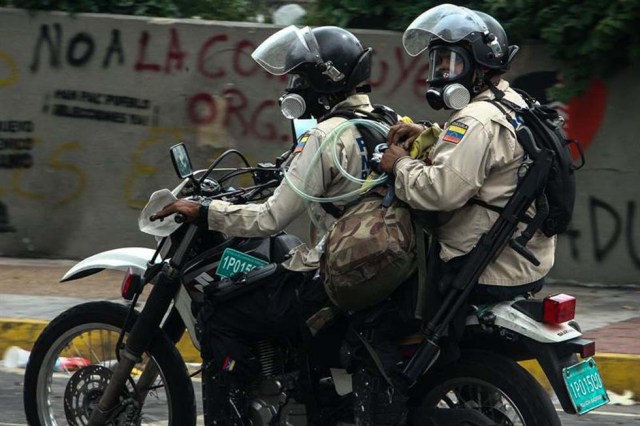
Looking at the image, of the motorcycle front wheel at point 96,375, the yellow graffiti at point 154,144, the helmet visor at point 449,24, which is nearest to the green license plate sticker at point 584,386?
the helmet visor at point 449,24

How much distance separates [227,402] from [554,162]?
1.52 meters

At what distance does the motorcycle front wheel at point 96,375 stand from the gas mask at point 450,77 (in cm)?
147

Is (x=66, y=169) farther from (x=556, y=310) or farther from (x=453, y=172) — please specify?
(x=556, y=310)

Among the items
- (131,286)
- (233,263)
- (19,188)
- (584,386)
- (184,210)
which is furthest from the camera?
(19,188)

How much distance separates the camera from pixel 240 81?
382 inches

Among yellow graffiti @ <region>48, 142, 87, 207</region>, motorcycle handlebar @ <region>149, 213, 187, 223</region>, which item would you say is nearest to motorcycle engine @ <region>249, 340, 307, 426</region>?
motorcycle handlebar @ <region>149, 213, 187, 223</region>

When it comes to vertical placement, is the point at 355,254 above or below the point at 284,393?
above

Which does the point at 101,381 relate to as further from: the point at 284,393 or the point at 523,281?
the point at 523,281

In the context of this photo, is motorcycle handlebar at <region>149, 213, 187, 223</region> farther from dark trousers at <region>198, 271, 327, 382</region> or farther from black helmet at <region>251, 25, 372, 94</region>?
black helmet at <region>251, 25, 372, 94</region>

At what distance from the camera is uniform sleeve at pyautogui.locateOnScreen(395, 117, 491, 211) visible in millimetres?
4176

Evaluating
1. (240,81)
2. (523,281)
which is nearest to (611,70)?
(240,81)

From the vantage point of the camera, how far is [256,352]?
4.77 m

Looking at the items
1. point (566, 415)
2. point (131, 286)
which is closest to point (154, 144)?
point (566, 415)

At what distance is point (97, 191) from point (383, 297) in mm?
6036
